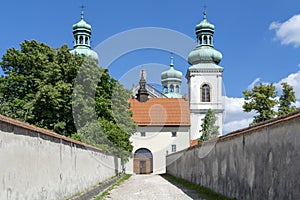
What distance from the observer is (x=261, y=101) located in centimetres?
3055

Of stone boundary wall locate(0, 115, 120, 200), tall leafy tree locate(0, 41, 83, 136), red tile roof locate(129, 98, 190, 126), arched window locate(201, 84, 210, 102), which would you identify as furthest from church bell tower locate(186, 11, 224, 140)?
stone boundary wall locate(0, 115, 120, 200)

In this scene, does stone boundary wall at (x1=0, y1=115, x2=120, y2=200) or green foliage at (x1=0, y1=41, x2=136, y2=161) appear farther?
green foliage at (x1=0, y1=41, x2=136, y2=161)

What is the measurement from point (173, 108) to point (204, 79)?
739cm

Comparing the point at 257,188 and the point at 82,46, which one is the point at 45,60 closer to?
the point at 257,188

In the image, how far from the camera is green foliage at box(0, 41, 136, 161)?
24.7m

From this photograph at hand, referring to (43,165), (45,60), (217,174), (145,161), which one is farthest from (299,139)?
(145,161)

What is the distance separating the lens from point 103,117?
26.4 meters

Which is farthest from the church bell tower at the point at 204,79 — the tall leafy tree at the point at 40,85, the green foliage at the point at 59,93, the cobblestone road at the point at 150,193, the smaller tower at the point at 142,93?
the cobblestone road at the point at 150,193

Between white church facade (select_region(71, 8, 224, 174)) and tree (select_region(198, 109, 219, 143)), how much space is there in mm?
1904

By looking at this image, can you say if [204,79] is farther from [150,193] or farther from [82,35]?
[150,193]

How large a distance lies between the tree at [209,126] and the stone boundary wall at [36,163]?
38310mm

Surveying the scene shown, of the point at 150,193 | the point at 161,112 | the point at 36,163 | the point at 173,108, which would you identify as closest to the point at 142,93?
the point at 161,112

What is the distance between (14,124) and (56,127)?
18672 mm

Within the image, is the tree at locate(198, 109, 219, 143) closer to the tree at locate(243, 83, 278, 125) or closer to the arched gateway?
the arched gateway
